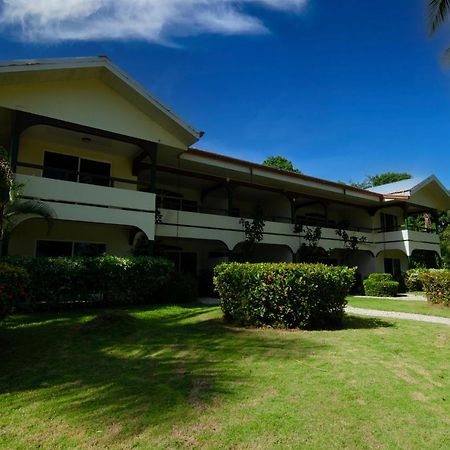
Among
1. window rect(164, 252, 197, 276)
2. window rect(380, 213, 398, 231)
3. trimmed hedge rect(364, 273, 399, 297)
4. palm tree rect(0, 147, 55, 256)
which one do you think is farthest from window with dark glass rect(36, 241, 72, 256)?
window rect(380, 213, 398, 231)

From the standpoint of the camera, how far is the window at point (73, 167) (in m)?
14.3

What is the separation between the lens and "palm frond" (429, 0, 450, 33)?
1286cm

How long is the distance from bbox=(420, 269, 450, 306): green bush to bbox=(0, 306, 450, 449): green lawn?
21.8 ft

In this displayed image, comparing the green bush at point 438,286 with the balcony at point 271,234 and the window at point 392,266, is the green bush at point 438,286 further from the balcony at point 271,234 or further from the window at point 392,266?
the window at point 392,266

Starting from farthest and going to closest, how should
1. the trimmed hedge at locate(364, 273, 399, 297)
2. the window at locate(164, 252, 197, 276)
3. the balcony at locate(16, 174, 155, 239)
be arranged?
the trimmed hedge at locate(364, 273, 399, 297), the window at locate(164, 252, 197, 276), the balcony at locate(16, 174, 155, 239)

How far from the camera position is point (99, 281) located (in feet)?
37.6

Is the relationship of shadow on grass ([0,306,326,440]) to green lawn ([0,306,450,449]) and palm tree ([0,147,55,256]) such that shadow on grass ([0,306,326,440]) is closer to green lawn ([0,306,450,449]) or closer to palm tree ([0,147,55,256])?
A: green lawn ([0,306,450,449])

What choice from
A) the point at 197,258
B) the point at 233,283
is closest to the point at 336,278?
the point at 233,283

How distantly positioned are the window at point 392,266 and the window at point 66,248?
20237mm

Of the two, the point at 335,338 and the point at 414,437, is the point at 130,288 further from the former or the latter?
the point at 414,437

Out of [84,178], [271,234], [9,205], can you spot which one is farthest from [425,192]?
[9,205]

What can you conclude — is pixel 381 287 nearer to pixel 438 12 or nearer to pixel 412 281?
pixel 412 281

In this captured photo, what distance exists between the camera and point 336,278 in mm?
8875

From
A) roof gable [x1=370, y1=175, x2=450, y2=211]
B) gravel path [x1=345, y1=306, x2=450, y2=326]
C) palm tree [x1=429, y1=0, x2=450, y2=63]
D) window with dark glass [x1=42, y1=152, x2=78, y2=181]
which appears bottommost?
gravel path [x1=345, y1=306, x2=450, y2=326]
